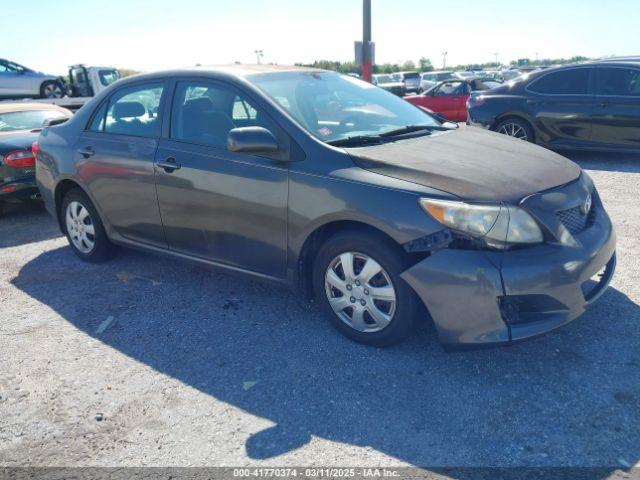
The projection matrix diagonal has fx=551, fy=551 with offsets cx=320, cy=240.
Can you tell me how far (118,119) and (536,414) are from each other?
3.74 m

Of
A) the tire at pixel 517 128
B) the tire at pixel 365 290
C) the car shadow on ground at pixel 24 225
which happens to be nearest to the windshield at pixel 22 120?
the car shadow on ground at pixel 24 225

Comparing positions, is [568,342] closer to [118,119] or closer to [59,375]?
[59,375]

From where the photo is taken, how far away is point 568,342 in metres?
3.33

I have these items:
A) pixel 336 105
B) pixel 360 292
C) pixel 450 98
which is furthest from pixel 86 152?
pixel 450 98

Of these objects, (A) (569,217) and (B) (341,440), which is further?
Result: (A) (569,217)

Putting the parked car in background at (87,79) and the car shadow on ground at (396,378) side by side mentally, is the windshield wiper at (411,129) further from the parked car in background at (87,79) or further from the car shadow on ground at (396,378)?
the parked car in background at (87,79)

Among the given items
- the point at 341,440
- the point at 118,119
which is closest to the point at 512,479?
the point at 341,440

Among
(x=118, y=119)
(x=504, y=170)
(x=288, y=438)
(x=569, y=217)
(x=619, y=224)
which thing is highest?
(x=118, y=119)

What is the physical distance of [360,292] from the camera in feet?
10.7

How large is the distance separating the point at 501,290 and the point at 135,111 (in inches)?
124

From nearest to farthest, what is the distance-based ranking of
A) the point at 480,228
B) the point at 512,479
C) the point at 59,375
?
the point at 512,479 < the point at 480,228 < the point at 59,375

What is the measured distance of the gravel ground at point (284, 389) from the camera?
257 centimetres

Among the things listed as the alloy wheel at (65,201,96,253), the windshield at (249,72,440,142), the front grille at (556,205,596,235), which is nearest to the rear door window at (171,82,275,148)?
the windshield at (249,72,440,142)

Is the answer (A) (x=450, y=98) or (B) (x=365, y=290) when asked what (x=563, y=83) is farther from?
(B) (x=365, y=290)
